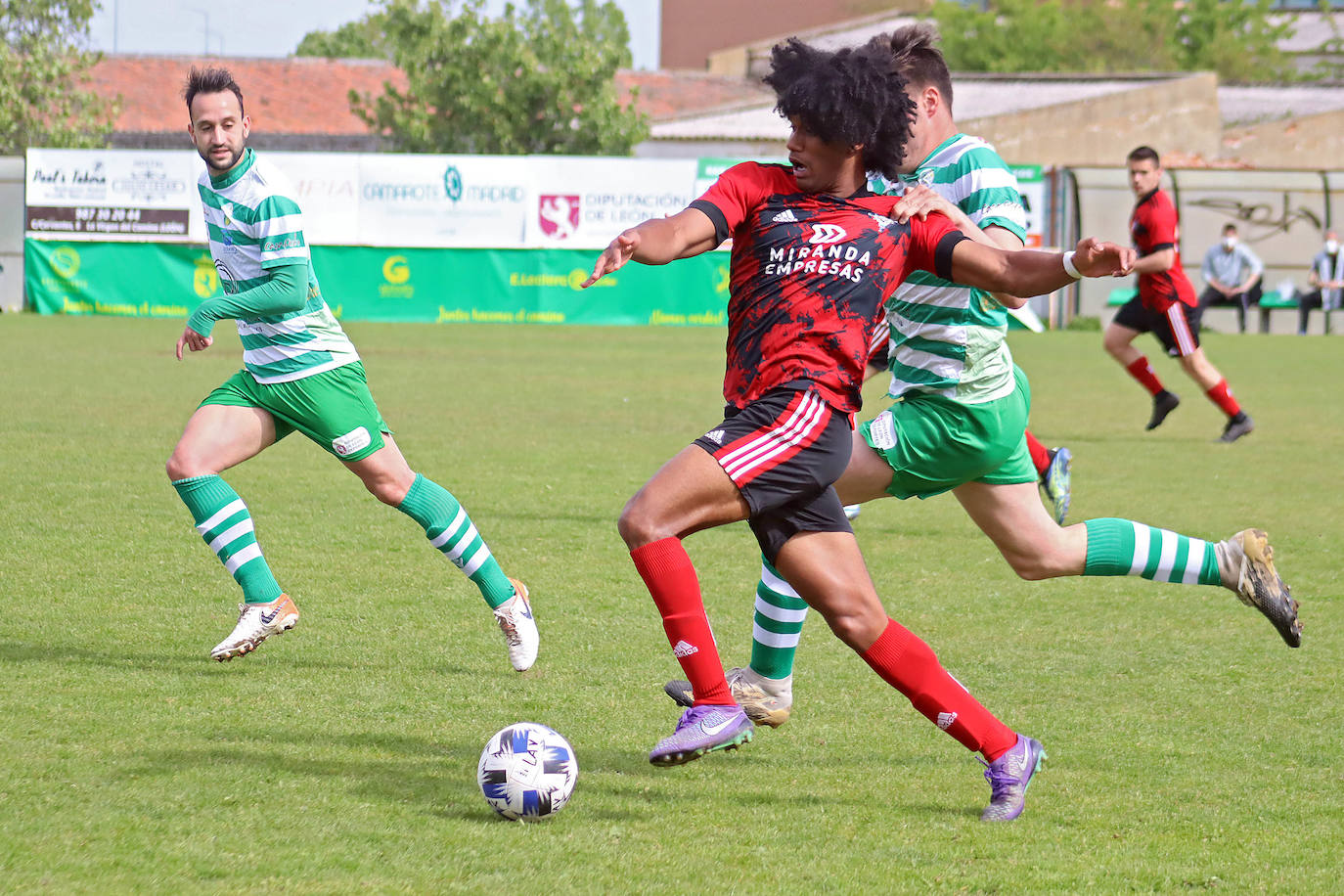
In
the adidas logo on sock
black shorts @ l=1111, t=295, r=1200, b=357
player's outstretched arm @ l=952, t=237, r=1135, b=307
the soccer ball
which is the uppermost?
player's outstretched arm @ l=952, t=237, r=1135, b=307

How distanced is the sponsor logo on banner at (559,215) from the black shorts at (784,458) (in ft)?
74.3

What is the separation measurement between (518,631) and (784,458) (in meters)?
1.87

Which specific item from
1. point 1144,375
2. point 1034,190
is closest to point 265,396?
point 1144,375

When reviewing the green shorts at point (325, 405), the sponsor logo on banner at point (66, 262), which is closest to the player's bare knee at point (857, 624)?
the green shorts at point (325, 405)

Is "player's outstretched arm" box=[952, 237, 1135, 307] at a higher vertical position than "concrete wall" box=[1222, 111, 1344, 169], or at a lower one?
lower

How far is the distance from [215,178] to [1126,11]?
64.8 meters

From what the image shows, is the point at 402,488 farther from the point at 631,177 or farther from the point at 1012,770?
the point at 631,177

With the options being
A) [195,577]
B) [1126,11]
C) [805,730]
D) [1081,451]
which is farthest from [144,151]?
[1126,11]

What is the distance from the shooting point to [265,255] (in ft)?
18.1

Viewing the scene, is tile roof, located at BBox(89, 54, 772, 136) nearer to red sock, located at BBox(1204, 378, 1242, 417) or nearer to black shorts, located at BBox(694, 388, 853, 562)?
red sock, located at BBox(1204, 378, 1242, 417)

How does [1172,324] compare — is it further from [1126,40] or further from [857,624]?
[1126,40]

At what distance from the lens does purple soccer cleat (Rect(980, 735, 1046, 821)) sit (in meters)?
3.97

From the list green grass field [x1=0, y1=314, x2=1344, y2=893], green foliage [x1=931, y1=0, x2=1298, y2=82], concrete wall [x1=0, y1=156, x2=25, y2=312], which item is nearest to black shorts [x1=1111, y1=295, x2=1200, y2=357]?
green grass field [x1=0, y1=314, x2=1344, y2=893]

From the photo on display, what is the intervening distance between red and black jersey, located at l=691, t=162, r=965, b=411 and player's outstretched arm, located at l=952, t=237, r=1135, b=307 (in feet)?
0.21
